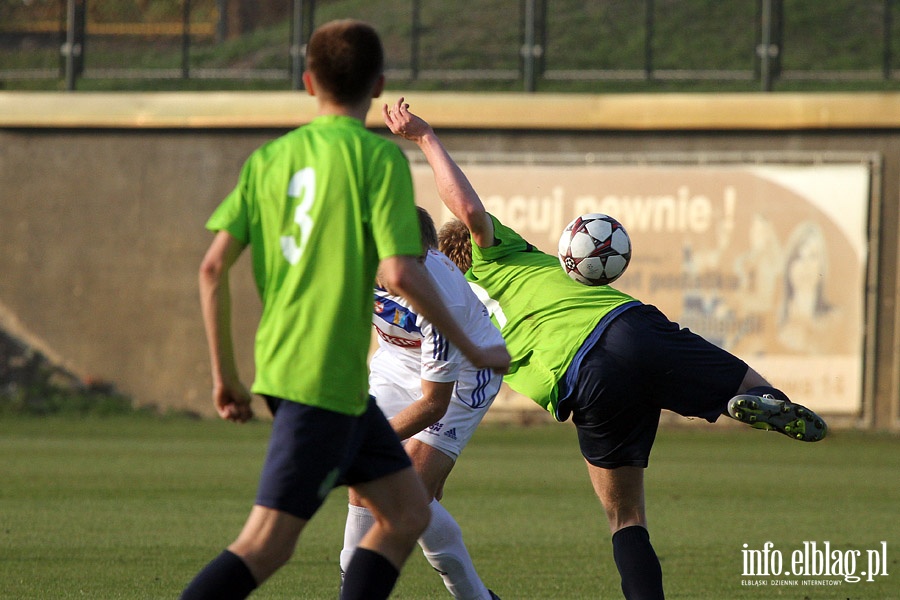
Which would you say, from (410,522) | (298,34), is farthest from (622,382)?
(298,34)

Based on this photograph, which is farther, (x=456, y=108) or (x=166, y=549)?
(x=456, y=108)

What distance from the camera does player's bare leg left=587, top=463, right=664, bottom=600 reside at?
5305mm

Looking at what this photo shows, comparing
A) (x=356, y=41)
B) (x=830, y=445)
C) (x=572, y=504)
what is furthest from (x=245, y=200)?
(x=830, y=445)

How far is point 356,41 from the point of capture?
12.7 feet

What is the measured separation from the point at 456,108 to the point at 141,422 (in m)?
6.05

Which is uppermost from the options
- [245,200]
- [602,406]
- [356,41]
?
[356,41]

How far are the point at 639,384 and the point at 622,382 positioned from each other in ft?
0.26

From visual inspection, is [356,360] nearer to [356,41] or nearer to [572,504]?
[356,41]

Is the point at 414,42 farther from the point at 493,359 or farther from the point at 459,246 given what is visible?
the point at 493,359

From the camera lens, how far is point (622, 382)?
5332 millimetres

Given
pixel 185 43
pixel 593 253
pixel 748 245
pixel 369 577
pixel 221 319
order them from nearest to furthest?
1. pixel 221 319
2. pixel 369 577
3. pixel 593 253
4. pixel 748 245
5. pixel 185 43

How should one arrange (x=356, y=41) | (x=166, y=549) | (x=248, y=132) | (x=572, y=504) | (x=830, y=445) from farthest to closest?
(x=248, y=132) → (x=830, y=445) → (x=572, y=504) → (x=166, y=549) → (x=356, y=41)

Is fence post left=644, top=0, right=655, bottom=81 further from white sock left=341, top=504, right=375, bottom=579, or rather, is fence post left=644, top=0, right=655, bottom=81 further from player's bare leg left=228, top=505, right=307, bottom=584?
player's bare leg left=228, top=505, right=307, bottom=584

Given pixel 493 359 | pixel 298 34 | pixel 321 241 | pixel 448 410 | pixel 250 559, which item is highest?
pixel 298 34
